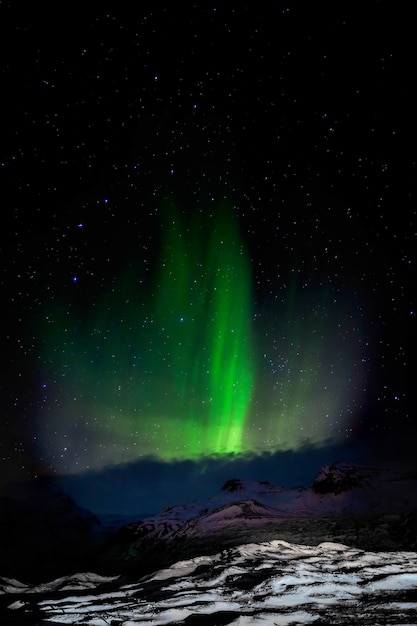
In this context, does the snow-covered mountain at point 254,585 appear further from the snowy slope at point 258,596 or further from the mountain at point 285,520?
the mountain at point 285,520

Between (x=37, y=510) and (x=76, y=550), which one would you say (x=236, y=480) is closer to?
(x=76, y=550)

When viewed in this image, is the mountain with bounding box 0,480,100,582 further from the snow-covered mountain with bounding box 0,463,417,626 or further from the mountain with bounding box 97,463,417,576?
the snow-covered mountain with bounding box 0,463,417,626

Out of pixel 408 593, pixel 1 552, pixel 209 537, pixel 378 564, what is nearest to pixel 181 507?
pixel 209 537

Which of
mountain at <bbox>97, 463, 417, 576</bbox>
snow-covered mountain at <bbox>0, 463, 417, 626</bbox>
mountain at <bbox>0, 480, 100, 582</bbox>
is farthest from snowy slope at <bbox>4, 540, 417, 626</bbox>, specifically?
mountain at <bbox>0, 480, 100, 582</bbox>

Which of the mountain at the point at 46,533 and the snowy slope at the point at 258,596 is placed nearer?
the snowy slope at the point at 258,596

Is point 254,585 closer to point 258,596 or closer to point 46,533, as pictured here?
point 258,596

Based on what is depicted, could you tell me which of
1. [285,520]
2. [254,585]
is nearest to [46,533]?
[285,520]

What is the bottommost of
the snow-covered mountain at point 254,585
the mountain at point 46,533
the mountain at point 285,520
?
the mountain at point 46,533

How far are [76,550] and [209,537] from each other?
182 ft

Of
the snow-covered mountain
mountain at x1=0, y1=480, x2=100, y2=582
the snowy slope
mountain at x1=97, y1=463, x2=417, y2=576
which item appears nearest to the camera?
the snowy slope

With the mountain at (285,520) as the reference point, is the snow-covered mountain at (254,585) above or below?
above

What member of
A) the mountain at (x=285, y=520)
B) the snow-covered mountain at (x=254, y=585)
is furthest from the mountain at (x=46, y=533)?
the snow-covered mountain at (x=254, y=585)

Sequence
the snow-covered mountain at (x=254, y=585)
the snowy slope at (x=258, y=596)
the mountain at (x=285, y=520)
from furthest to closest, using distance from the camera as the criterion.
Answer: the mountain at (x=285, y=520), the snow-covered mountain at (x=254, y=585), the snowy slope at (x=258, y=596)

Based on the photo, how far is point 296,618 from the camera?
5.21 m
